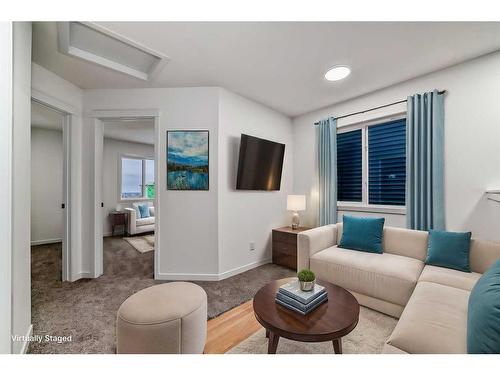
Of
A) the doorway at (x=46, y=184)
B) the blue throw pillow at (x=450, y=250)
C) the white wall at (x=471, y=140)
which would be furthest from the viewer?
the doorway at (x=46, y=184)

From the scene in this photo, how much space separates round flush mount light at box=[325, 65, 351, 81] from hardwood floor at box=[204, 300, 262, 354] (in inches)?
104

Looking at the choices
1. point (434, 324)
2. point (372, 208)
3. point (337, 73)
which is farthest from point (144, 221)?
point (434, 324)

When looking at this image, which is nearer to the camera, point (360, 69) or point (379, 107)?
point (360, 69)

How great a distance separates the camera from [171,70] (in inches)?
90.2

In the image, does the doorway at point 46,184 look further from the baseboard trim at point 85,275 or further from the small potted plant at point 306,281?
the small potted plant at point 306,281

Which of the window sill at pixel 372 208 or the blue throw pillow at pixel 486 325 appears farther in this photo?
the window sill at pixel 372 208

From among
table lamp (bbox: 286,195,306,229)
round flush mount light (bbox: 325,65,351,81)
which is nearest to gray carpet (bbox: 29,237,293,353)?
table lamp (bbox: 286,195,306,229)

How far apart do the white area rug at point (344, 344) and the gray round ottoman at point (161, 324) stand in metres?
0.37

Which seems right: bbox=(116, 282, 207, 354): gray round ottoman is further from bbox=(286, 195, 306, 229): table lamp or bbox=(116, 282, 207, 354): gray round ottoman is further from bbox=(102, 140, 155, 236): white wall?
bbox=(102, 140, 155, 236): white wall

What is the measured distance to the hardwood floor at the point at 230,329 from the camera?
4.90 feet

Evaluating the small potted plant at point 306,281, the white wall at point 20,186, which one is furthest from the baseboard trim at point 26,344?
the small potted plant at point 306,281
